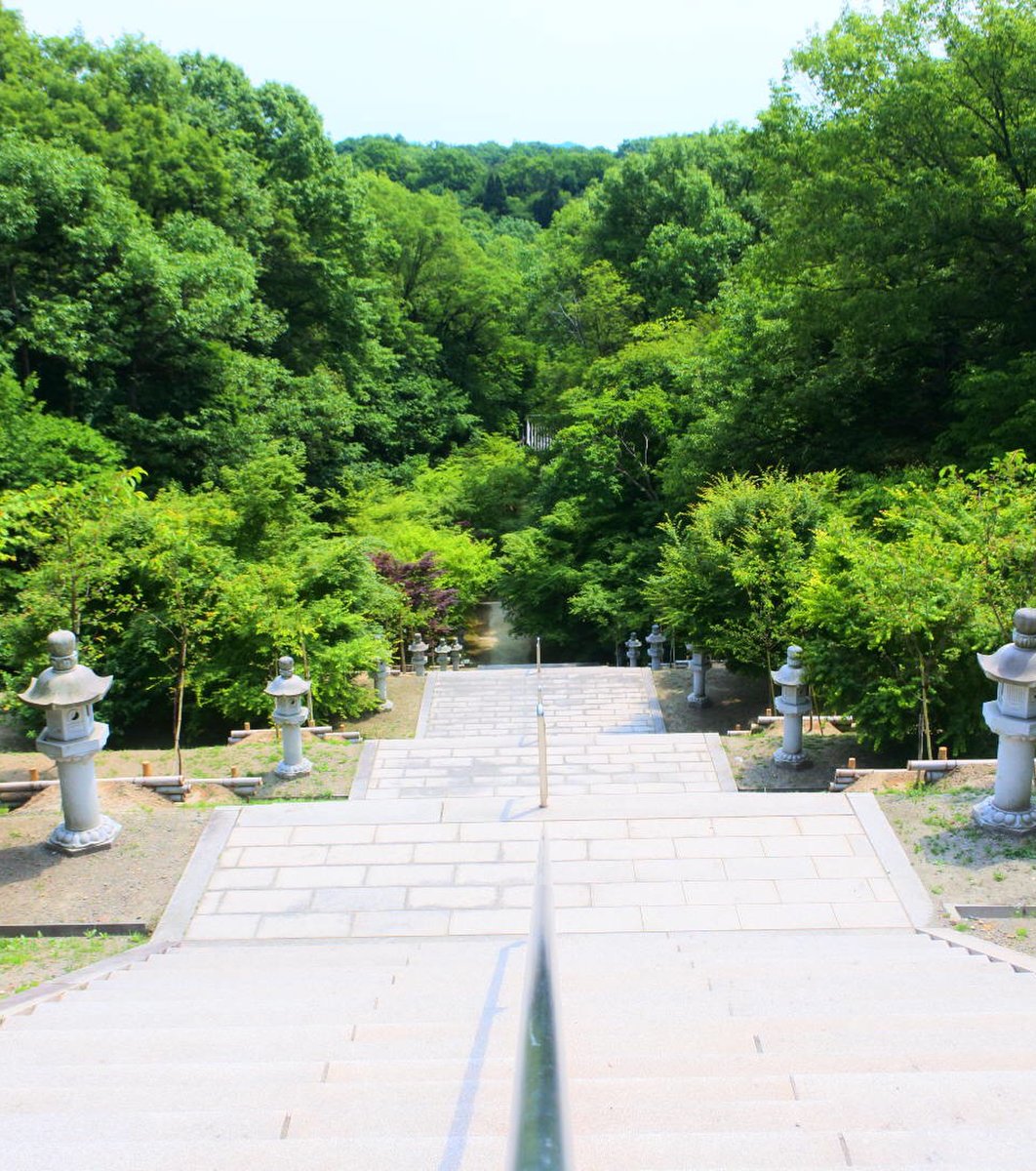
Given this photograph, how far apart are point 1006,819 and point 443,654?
16140 millimetres

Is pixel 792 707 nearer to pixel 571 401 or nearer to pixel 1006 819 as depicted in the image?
pixel 1006 819

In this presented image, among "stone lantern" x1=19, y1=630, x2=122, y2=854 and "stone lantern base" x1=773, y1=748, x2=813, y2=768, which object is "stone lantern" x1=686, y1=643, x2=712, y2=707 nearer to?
"stone lantern base" x1=773, y1=748, x2=813, y2=768

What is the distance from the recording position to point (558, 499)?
2662cm

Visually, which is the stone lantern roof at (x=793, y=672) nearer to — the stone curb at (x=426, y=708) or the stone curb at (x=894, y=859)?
the stone curb at (x=894, y=859)

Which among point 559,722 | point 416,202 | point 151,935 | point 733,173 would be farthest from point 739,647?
point 416,202

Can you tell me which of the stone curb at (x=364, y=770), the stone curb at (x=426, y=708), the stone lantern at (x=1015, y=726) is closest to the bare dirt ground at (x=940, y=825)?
the stone lantern at (x=1015, y=726)

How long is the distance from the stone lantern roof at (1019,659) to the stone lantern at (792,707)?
3254mm

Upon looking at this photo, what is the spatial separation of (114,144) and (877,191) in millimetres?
18592

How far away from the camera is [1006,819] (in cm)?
750

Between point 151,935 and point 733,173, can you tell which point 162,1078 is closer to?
point 151,935

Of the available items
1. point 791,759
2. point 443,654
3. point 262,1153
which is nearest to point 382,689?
point 443,654

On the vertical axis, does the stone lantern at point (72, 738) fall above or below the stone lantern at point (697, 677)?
above

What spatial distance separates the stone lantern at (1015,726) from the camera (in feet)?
23.3

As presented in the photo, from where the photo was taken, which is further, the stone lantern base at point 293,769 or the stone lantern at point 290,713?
the stone lantern base at point 293,769
